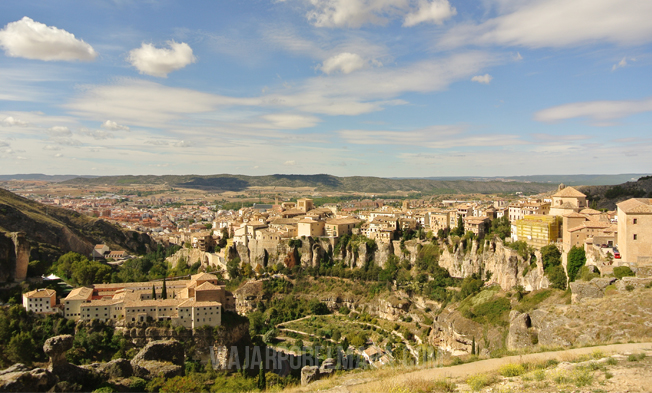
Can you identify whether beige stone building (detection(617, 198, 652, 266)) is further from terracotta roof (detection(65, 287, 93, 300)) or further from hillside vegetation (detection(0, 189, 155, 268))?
hillside vegetation (detection(0, 189, 155, 268))

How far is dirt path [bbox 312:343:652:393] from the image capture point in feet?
34.5

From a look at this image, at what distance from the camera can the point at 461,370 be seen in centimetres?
1134

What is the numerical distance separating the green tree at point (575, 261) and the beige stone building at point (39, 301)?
33.0 m

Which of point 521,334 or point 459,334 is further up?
point 521,334

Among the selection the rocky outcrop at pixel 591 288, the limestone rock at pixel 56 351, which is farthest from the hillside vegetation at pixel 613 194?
the limestone rock at pixel 56 351

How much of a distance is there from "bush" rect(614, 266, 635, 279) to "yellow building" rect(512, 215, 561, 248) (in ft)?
35.2

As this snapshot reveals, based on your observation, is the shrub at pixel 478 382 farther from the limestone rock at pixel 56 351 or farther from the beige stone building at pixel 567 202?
the beige stone building at pixel 567 202

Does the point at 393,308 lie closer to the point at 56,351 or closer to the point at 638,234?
the point at 638,234

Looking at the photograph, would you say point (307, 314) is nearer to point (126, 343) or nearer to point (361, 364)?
point (361, 364)

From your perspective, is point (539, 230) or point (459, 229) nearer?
point (539, 230)

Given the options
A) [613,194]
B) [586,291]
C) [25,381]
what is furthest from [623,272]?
[613,194]

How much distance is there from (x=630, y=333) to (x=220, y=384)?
18.9m

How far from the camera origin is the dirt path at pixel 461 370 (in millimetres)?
10523

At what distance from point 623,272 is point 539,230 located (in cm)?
1198
